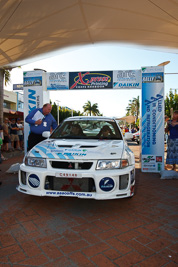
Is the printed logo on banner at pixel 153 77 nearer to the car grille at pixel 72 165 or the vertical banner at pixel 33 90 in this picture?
the vertical banner at pixel 33 90

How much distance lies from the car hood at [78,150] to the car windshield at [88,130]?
0.60 meters

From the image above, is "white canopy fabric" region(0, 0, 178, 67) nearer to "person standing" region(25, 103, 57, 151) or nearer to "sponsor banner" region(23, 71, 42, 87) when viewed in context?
"sponsor banner" region(23, 71, 42, 87)

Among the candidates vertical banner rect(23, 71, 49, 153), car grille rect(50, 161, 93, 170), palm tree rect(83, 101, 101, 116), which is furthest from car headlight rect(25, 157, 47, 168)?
palm tree rect(83, 101, 101, 116)

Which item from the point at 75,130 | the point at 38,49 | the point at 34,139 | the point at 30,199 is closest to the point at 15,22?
the point at 38,49

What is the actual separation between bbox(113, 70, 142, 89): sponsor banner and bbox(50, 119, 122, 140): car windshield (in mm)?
2593

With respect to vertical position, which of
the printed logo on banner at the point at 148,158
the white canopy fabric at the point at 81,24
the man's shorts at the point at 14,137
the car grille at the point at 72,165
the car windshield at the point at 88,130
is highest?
the white canopy fabric at the point at 81,24

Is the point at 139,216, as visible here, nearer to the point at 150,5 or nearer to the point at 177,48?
the point at 150,5

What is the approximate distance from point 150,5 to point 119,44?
339 centimetres

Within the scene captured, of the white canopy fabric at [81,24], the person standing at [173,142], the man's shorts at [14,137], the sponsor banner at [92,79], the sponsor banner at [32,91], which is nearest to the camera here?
the white canopy fabric at [81,24]

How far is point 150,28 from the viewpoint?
654 centimetres

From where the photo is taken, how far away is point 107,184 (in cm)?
286

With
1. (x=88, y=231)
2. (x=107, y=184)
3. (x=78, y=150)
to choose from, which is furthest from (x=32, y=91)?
(x=88, y=231)

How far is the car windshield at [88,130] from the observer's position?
162 inches

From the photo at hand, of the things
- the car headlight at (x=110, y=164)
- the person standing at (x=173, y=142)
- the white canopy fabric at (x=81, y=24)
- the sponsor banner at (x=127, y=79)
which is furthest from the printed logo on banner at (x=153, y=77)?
the car headlight at (x=110, y=164)
